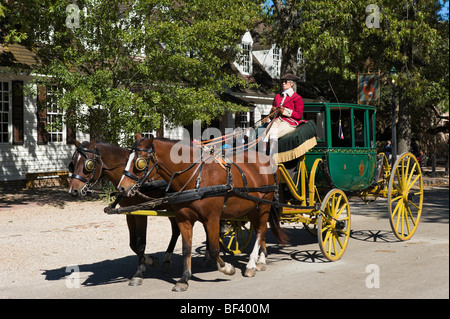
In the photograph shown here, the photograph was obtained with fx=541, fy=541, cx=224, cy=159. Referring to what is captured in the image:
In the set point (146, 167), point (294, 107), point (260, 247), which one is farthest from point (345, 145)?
point (146, 167)

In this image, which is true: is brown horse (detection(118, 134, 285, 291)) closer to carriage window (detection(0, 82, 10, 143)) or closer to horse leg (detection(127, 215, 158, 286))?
horse leg (detection(127, 215, 158, 286))

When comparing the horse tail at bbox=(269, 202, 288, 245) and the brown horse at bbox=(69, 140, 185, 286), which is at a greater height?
the brown horse at bbox=(69, 140, 185, 286)

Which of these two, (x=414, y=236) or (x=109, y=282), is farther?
(x=414, y=236)

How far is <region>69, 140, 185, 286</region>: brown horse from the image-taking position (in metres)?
6.70

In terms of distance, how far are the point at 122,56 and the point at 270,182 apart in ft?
30.4

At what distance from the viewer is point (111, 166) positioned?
7.03 meters

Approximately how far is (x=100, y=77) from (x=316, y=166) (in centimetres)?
826

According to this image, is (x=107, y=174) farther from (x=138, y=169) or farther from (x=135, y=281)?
(x=135, y=281)

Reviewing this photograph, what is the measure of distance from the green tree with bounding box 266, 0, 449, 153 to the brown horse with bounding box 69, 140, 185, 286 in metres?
12.7

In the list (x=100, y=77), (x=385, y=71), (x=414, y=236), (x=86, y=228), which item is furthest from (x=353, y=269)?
(x=385, y=71)

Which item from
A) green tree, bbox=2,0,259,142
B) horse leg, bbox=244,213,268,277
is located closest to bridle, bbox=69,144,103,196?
horse leg, bbox=244,213,268,277

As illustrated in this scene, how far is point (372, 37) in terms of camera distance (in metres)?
22.6

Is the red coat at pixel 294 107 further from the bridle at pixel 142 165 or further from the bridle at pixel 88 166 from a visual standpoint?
the bridle at pixel 88 166

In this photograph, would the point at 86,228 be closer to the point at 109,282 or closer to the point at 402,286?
the point at 109,282
